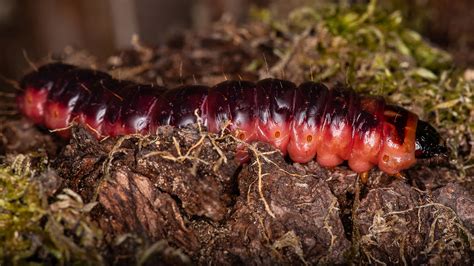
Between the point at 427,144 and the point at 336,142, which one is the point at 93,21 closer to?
the point at 336,142

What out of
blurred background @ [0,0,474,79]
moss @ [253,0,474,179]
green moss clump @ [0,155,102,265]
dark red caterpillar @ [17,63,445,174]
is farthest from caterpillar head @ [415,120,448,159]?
blurred background @ [0,0,474,79]

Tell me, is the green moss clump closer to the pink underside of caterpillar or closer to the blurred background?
the pink underside of caterpillar

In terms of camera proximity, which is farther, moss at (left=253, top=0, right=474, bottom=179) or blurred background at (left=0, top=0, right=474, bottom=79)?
blurred background at (left=0, top=0, right=474, bottom=79)

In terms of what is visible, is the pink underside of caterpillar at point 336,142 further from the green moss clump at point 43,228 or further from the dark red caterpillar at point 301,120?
the green moss clump at point 43,228

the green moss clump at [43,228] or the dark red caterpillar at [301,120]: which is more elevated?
the dark red caterpillar at [301,120]

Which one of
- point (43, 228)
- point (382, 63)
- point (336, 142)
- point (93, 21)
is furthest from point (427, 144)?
point (93, 21)

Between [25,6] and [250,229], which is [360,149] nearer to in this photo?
[250,229]

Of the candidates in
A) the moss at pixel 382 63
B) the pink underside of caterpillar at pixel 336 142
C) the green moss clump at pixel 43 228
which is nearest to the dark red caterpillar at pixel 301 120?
the pink underside of caterpillar at pixel 336 142
